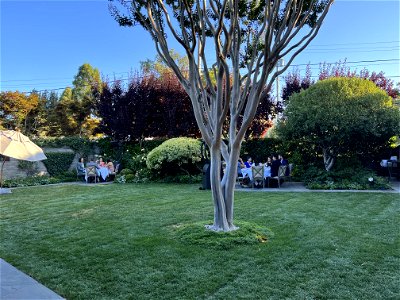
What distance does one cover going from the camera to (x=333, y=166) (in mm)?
13906

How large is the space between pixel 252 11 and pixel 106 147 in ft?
45.8

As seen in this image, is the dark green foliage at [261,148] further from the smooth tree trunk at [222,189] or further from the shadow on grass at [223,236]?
the smooth tree trunk at [222,189]

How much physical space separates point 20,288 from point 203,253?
7.25ft

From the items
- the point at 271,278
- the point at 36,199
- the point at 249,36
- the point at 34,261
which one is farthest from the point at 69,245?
the point at 36,199

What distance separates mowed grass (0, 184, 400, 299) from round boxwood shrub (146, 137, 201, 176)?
558 cm

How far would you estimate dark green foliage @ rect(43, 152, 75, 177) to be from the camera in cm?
1748

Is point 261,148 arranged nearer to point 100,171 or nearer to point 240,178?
point 240,178

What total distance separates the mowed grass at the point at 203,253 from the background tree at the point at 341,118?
4.04 m

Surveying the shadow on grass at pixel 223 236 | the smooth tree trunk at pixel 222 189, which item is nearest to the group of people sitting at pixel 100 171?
the shadow on grass at pixel 223 236

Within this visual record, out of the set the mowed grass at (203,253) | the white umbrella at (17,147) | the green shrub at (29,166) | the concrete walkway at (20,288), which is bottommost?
the concrete walkway at (20,288)

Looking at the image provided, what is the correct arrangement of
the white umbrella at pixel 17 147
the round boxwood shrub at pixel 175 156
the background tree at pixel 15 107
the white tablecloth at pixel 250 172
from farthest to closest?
the background tree at pixel 15 107 < the round boxwood shrub at pixel 175 156 < the white tablecloth at pixel 250 172 < the white umbrella at pixel 17 147

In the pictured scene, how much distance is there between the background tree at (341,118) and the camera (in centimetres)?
1181

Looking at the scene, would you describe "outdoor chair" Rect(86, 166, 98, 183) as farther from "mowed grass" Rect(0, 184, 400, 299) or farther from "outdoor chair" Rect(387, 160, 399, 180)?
"outdoor chair" Rect(387, 160, 399, 180)

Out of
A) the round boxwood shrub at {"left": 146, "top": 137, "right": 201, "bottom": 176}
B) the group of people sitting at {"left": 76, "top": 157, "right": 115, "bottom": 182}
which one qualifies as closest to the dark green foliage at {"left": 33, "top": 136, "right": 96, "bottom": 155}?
the group of people sitting at {"left": 76, "top": 157, "right": 115, "bottom": 182}
